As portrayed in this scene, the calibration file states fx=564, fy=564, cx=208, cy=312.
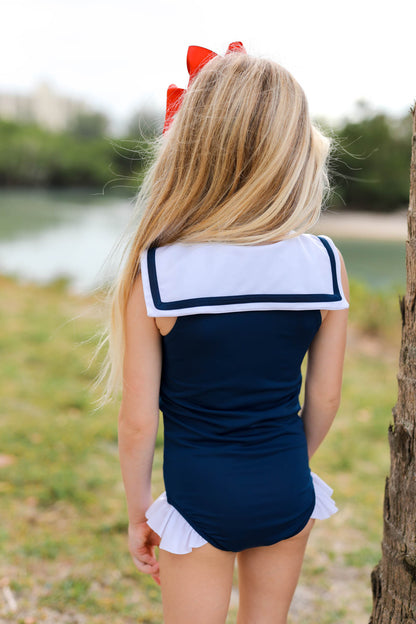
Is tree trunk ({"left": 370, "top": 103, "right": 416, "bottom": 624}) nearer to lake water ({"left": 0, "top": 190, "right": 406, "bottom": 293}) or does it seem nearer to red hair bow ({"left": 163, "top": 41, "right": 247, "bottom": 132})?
red hair bow ({"left": 163, "top": 41, "right": 247, "bottom": 132})

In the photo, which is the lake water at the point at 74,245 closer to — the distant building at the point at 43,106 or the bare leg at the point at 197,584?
the bare leg at the point at 197,584

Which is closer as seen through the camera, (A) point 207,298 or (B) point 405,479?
(A) point 207,298

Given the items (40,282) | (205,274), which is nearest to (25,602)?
(205,274)

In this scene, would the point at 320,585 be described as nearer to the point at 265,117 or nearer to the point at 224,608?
the point at 224,608

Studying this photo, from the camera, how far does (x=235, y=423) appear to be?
1055 mm

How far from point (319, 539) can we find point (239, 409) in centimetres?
174

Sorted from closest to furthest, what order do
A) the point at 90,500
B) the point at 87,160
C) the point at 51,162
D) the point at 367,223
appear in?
1. the point at 90,500
2. the point at 367,223
3. the point at 51,162
4. the point at 87,160

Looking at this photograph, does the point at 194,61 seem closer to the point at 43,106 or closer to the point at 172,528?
the point at 172,528

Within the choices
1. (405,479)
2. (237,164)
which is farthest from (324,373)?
(237,164)

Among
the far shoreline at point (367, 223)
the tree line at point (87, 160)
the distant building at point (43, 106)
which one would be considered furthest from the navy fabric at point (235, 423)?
the distant building at point (43, 106)

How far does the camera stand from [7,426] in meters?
3.36

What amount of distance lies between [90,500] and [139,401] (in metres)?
1.75

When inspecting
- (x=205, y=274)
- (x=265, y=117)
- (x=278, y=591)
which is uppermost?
(x=265, y=117)

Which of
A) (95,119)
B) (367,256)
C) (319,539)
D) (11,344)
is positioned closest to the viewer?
(319,539)
